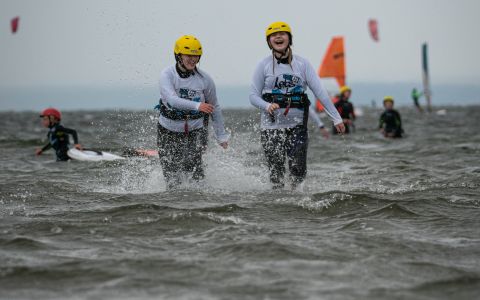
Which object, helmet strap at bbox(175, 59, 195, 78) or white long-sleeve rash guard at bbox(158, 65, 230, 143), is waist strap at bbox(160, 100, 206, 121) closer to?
white long-sleeve rash guard at bbox(158, 65, 230, 143)

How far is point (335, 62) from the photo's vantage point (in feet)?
140

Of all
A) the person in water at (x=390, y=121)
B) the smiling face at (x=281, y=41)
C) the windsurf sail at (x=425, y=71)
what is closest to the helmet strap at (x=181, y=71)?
the smiling face at (x=281, y=41)

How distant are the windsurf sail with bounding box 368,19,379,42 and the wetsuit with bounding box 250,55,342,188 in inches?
2759

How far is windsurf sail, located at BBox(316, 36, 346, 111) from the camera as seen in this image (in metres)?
42.4

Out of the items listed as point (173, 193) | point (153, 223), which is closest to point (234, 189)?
point (173, 193)

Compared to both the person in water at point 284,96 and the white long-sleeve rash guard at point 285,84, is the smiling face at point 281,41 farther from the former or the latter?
the white long-sleeve rash guard at point 285,84

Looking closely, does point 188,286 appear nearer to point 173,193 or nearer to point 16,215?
point 16,215

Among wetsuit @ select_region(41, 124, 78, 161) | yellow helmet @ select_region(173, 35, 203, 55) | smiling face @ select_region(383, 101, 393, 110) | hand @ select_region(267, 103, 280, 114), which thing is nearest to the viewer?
hand @ select_region(267, 103, 280, 114)

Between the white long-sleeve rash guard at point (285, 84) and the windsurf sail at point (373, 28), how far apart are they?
230 ft

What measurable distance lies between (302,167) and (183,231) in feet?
9.65

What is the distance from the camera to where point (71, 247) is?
20.3 ft

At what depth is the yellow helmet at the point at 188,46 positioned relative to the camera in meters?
8.89

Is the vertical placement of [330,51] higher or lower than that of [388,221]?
higher

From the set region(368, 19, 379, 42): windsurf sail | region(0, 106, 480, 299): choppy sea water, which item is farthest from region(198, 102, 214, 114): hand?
region(368, 19, 379, 42): windsurf sail
